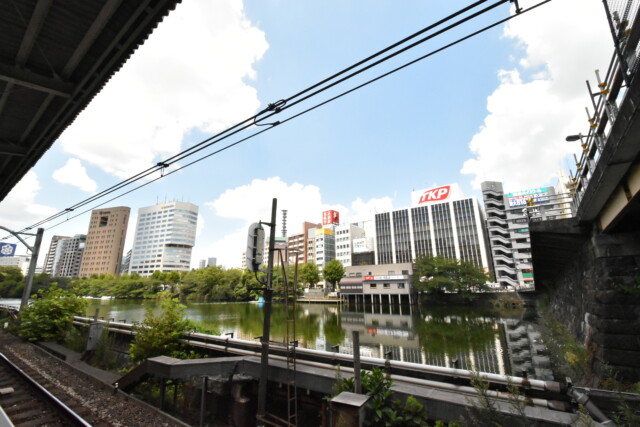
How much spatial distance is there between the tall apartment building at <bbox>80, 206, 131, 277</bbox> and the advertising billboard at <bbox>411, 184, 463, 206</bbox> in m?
110

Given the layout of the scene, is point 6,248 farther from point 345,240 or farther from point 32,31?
point 345,240

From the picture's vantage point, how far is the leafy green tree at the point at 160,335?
8133mm

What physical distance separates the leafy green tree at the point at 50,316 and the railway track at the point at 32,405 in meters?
5.24

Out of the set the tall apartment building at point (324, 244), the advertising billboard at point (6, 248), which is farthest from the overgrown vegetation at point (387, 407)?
the tall apartment building at point (324, 244)

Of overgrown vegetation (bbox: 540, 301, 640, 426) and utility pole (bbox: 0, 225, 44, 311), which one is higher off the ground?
utility pole (bbox: 0, 225, 44, 311)

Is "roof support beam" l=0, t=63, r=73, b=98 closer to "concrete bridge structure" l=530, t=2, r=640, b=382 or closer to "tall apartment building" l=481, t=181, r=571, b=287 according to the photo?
"concrete bridge structure" l=530, t=2, r=640, b=382

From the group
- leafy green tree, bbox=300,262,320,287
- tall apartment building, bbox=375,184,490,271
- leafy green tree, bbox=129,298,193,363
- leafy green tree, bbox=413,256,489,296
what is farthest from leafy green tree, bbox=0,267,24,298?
tall apartment building, bbox=375,184,490,271

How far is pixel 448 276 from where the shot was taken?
43969 millimetres

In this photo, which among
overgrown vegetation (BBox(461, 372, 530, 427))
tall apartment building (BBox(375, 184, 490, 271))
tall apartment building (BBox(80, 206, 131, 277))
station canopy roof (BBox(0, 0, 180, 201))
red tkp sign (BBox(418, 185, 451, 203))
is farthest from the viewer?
tall apartment building (BBox(80, 206, 131, 277))

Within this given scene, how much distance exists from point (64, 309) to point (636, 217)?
19481mm

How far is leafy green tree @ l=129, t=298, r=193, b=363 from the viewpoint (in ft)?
26.7

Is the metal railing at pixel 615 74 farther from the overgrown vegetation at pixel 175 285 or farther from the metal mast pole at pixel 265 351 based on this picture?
the overgrown vegetation at pixel 175 285

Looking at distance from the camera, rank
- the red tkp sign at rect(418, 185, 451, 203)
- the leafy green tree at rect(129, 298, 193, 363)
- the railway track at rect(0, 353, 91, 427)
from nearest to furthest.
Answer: the railway track at rect(0, 353, 91, 427) < the leafy green tree at rect(129, 298, 193, 363) < the red tkp sign at rect(418, 185, 451, 203)

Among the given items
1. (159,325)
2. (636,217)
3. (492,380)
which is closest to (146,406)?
(159,325)
